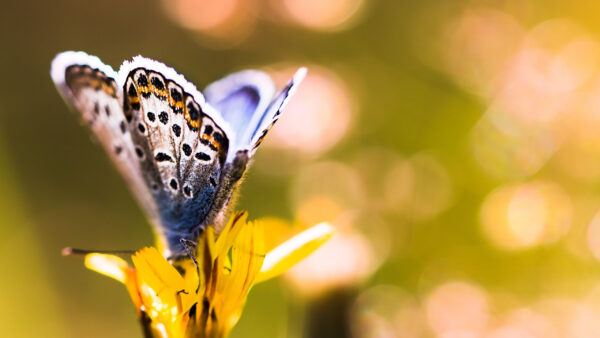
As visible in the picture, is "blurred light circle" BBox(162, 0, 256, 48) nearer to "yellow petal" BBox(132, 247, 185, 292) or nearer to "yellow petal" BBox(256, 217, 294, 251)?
"yellow petal" BBox(256, 217, 294, 251)

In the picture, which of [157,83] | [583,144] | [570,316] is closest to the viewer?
[157,83]

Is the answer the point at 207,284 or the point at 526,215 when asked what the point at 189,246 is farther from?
the point at 526,215

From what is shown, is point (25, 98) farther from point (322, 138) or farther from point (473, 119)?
point (473, 119)

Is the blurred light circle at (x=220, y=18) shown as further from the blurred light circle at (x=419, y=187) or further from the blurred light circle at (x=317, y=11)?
the blurred light circle at (x=419, y=187)

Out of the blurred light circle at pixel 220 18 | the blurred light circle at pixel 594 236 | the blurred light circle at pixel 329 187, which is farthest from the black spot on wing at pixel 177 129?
the blurred light circle at pixel 220 18

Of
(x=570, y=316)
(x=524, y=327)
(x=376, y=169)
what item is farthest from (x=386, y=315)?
(x=376, y=169)

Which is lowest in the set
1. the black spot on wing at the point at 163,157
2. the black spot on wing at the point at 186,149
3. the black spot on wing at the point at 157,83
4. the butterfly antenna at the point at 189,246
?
the butterfly antenna at the point at 189,246

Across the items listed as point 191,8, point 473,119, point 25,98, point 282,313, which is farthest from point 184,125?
point 25,98
